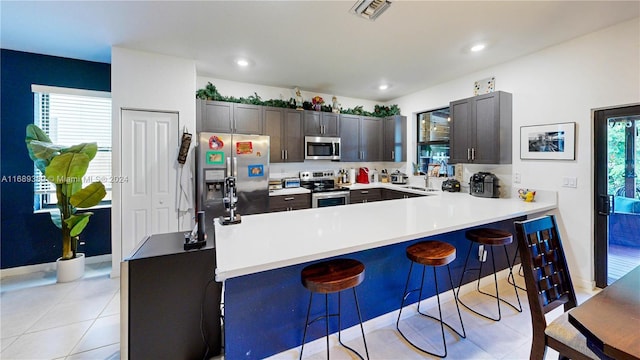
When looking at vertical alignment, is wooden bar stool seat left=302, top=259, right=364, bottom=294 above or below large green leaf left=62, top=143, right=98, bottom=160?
→ below

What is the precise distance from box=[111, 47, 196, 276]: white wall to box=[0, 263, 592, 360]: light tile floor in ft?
2.23

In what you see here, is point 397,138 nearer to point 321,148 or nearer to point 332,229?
point 321,148

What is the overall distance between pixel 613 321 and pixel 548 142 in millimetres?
2858

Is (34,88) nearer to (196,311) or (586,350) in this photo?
(196,311)

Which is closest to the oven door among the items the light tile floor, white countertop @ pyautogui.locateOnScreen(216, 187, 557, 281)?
white countertop @ pyautogui.locateOnScreen(216, 187, 557, 281)

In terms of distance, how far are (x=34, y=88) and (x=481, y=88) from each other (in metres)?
5.98

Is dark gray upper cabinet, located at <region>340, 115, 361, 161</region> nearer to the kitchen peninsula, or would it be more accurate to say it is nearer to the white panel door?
the kitchen peninsula

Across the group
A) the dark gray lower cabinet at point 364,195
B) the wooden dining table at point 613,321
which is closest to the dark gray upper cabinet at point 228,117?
the dark gray lower cabinet at point 364,195

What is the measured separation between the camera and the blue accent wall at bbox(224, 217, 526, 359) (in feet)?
5.17

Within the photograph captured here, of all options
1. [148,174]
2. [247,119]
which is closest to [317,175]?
[247,119]

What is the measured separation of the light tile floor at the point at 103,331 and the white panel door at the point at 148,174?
0.78 metres

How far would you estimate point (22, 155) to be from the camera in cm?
324

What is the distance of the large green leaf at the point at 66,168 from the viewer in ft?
9.14

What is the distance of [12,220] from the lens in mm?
3221
